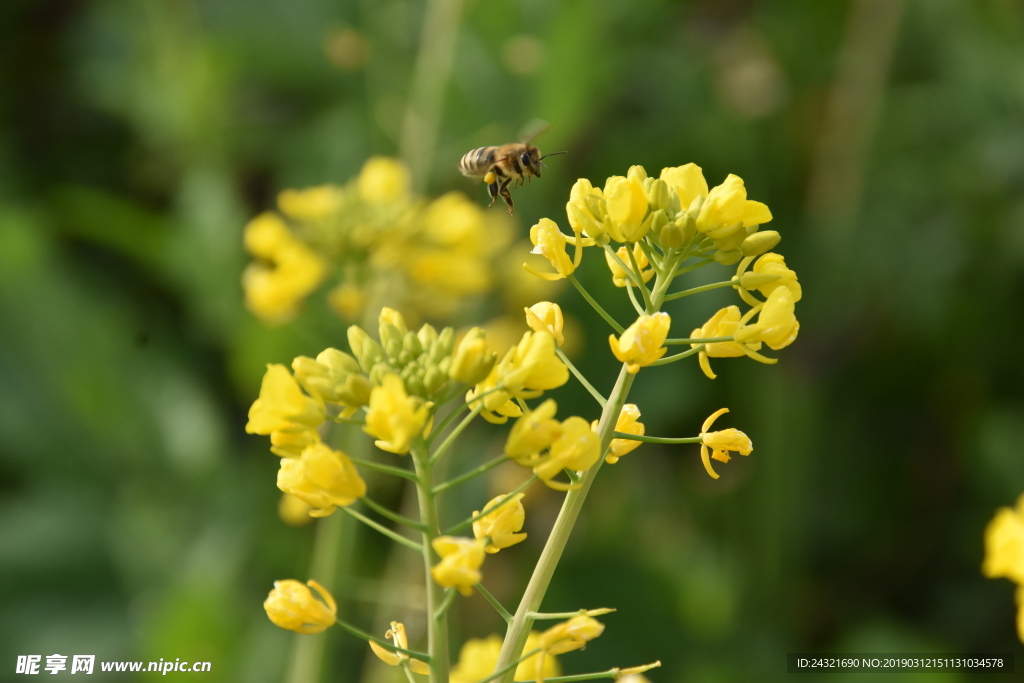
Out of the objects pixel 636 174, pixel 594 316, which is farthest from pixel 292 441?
pixel 594 316

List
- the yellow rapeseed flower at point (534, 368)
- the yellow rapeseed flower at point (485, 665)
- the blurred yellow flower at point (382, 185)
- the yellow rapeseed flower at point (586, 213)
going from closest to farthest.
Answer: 1. the yellow rapeseed flower at point (534, 368)
2. the yellow rapeseed flower at point (586, 213)
3. the yellow rapeseed flower at point (485, 665)
4. the blurred yellow flower at point (382, 185)

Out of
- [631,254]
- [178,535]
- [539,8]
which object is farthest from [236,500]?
[631,254]

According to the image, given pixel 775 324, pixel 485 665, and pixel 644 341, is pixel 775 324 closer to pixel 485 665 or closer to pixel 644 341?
pixel 644 341

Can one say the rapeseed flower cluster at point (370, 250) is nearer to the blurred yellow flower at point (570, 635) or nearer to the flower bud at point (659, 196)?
the flower bud at point (659, 196)

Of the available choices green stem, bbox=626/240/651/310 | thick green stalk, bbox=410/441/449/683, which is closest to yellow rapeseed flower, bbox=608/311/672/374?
green stem, bbox=626/240/651/310

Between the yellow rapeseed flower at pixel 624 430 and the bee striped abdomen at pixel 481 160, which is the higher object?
the bee striped abdomen at pixel 481 160

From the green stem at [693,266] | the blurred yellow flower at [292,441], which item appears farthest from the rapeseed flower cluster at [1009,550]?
the blurred yellow flower at [292,441]

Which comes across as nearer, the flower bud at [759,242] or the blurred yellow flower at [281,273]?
the flower bud at [759,242]

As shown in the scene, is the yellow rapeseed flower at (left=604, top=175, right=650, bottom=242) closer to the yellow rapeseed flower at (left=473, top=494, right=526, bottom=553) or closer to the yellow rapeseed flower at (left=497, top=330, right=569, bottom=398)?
the yellow rapeseed flower at (left=497, top=330, right=569, bottom=398)
